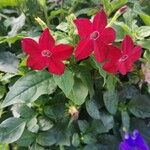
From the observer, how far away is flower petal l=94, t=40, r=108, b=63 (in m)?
1.31

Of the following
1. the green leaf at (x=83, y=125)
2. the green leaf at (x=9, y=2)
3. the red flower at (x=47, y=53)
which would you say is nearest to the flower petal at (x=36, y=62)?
the red flower at (x=47, y=53)

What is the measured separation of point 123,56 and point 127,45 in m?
0.03

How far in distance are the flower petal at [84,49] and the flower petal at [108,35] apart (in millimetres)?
37

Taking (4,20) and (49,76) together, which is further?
(4,20)

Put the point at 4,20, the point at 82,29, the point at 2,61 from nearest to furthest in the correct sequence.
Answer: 1. the point at 82,29
2. the point at 2,61
3. the point at 4,20

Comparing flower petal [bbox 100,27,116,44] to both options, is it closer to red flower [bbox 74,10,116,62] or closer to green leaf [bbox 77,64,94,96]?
red flower [bbox 74,10,116,62]

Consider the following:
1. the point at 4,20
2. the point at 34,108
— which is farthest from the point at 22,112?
the point at 4,20

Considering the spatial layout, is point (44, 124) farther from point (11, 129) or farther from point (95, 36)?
point (95, 36)

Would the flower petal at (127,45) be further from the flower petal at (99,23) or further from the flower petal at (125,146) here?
the flower petal at (125,146)

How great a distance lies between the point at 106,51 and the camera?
133cm

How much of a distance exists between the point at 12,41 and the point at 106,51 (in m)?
0.35

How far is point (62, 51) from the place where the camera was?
51.9 inches

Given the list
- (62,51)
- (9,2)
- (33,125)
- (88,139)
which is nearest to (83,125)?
(88,139)

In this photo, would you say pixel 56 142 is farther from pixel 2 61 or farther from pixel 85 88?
pixel 2 61
